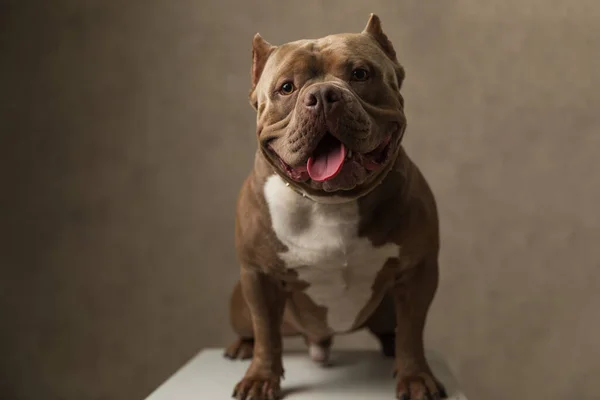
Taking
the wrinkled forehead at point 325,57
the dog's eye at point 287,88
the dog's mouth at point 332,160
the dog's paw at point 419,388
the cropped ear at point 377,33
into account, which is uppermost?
the cropped ear at point 377,33

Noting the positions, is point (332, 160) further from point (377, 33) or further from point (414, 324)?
point (414, 324)

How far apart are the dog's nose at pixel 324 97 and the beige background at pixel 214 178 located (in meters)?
0.98

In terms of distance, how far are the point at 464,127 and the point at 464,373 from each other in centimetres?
73

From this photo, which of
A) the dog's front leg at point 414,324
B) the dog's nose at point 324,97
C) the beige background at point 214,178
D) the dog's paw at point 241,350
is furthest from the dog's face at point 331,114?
the beige background at point 214,178

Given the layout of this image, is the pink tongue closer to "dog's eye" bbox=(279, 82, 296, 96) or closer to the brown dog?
the brown dog

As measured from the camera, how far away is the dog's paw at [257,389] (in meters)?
1.29

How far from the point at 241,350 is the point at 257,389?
1.08 ft

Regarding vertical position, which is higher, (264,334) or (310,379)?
(264,334)

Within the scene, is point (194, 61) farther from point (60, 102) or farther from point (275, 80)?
point (275, 80)

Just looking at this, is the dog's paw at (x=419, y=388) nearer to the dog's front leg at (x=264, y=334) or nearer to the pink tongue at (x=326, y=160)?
the dog's front leg at (x=264, y=334)

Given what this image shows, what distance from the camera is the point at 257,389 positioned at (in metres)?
1.30

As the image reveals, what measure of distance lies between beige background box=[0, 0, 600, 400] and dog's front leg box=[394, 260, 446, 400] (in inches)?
26.9

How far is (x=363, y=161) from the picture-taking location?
3.61ft

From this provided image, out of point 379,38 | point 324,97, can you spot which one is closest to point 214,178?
point 379,38
